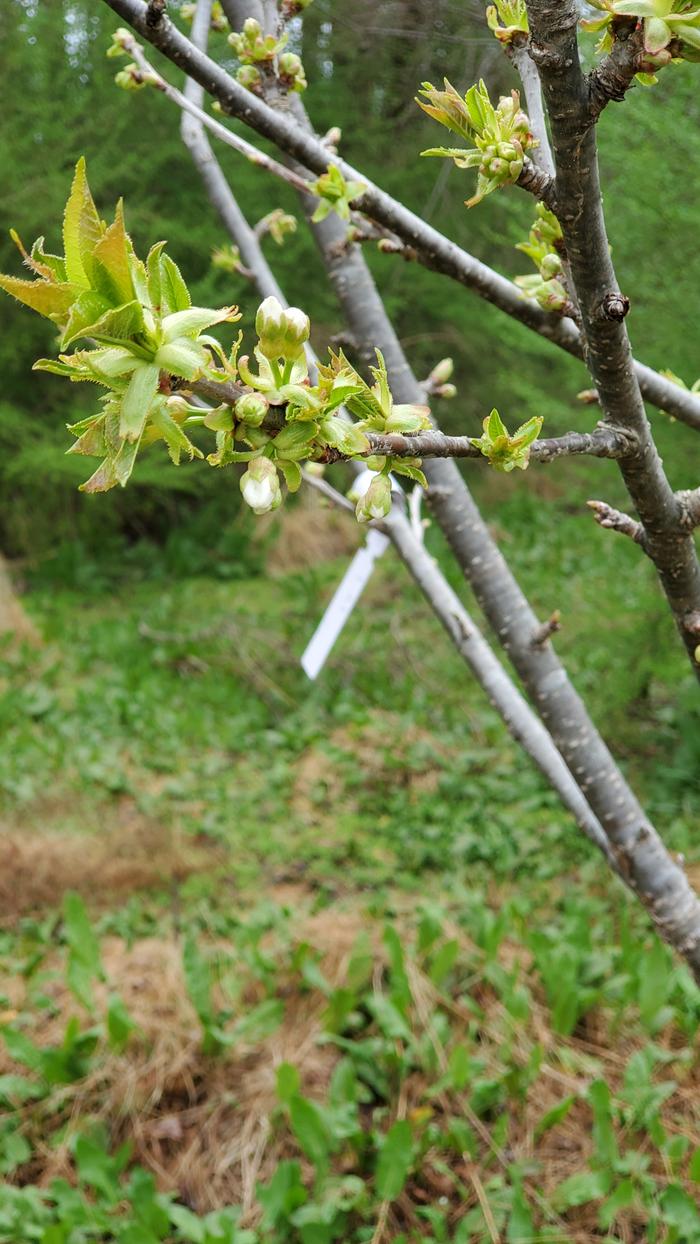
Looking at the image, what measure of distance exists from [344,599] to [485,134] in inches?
42.5

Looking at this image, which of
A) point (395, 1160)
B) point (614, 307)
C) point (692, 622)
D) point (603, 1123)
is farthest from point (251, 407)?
point (603, 1123)

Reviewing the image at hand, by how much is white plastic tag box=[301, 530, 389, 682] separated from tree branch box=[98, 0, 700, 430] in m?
0.65

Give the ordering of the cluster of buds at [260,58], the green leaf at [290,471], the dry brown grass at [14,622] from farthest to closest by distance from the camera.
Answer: the dry brown grass at [14,622] → the cluster of buds at [260,58] → the green leaf at [290,471]

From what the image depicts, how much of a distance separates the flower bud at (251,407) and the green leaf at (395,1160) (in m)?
1.83

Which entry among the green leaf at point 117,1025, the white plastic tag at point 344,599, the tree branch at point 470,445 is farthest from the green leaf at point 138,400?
the green leaf at point 117,1025

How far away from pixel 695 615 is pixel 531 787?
3.18 metres

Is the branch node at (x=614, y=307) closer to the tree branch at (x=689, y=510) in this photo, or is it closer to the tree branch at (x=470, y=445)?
the tree branch at (x=470, y=445)

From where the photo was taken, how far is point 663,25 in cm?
55

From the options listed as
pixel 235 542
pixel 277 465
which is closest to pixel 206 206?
pixel 235 542

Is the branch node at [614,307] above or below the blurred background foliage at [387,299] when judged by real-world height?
above

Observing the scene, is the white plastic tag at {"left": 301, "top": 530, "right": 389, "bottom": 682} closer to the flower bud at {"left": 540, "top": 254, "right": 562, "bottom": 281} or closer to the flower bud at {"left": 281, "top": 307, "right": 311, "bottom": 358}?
the flower bud at {"left": 540, "top": 254, "right": 562, "bottom": 281}

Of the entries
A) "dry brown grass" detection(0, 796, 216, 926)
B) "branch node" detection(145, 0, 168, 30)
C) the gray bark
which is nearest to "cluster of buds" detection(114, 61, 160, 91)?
the gray bark

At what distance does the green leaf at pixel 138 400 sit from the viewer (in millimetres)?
509

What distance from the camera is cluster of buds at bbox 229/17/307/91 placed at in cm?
112
